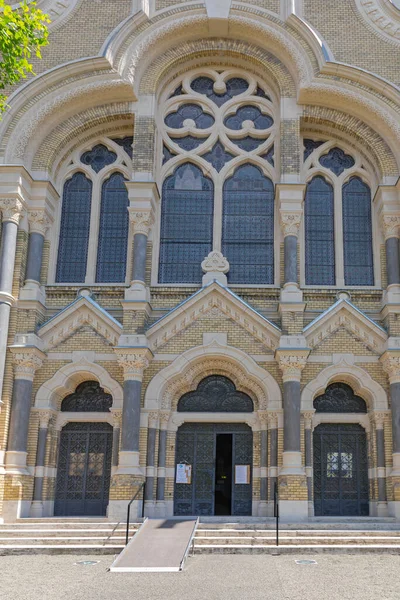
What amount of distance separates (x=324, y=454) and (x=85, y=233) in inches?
342

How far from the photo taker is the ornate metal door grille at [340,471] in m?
17.1

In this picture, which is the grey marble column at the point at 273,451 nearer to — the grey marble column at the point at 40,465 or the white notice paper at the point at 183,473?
the white notice paper at the point at 183,473

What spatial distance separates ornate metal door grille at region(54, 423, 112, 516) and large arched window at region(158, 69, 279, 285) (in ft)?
14.7

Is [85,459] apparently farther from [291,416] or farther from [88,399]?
[291,416]

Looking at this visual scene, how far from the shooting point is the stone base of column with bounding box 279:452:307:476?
53.1 feet

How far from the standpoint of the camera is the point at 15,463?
54.1ft

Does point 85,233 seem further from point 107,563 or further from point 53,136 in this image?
point 107,563

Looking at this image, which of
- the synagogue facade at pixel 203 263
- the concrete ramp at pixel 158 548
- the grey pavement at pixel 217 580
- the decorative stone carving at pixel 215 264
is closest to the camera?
the grey pavement at pixel 217 580

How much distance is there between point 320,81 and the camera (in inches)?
749

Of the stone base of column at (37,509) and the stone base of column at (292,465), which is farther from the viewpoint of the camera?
the stone base of column at (37,509)

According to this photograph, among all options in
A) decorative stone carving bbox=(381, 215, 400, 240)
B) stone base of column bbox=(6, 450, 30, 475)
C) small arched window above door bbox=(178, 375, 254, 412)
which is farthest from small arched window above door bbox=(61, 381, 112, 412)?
decorative stone carving bbox=(381, 215, 400, 240)

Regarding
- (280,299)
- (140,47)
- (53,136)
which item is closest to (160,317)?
(280,299)

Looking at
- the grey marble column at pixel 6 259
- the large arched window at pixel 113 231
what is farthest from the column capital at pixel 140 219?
the grey marble column at pixel 6 259

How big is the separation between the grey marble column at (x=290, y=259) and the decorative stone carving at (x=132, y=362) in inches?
163
